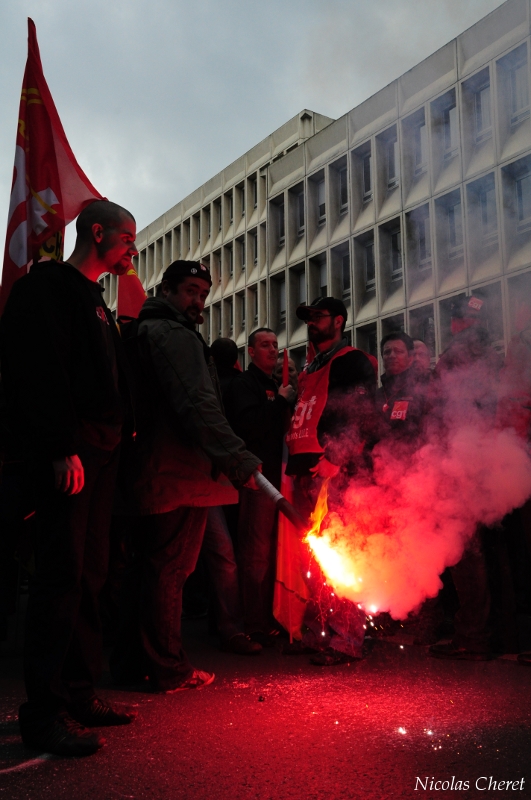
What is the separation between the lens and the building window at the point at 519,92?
7.73m

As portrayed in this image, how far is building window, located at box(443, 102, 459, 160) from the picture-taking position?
311 inches

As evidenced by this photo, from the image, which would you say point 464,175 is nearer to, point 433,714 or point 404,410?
point 404,410

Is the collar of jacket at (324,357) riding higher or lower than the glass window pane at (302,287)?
lower

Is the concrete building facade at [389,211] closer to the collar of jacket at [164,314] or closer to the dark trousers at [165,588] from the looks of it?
the collar of jacket at [164,314]

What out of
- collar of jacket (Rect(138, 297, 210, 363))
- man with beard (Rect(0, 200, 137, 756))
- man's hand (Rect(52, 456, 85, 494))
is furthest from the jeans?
man's hand (Rect(52, 456, 85, 494))

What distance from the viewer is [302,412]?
520 cm

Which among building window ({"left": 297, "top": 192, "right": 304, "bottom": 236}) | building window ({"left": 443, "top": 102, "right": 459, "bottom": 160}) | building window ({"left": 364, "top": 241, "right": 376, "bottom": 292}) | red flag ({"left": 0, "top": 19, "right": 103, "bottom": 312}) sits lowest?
red flag ({"left": 0, "top": 19, "right": 103, "bottom": 312})

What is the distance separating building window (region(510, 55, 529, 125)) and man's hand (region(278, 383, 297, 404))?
135 inches

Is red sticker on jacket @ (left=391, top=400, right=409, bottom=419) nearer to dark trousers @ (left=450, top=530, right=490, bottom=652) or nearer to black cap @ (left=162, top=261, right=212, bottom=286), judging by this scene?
dark trousers @ (left=450, top=530, right=490, bottom=652)

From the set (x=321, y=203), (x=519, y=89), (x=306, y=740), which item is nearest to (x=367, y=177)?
(x=321, y=203)

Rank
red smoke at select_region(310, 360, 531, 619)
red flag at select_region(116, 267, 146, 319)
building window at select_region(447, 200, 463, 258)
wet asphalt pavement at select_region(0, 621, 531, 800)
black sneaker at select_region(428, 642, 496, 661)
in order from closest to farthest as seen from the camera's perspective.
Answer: wet asphalt pavement at select_region(0, 621, 531, 800)
black sneaker at select_region(428, 642, 496, 661)
red smoke at select_region(310, 360, 531, 619)
red flag at select_region(116, 267, 146, 319)
building window at select_region(447, 200, 463, 258)

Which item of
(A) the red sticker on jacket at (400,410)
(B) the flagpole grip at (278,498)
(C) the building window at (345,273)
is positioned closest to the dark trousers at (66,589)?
(B) the flagpole grip at (278,498)

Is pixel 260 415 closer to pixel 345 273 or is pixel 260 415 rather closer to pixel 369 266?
pixel 369 266

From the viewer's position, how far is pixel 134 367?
407 centimetres
